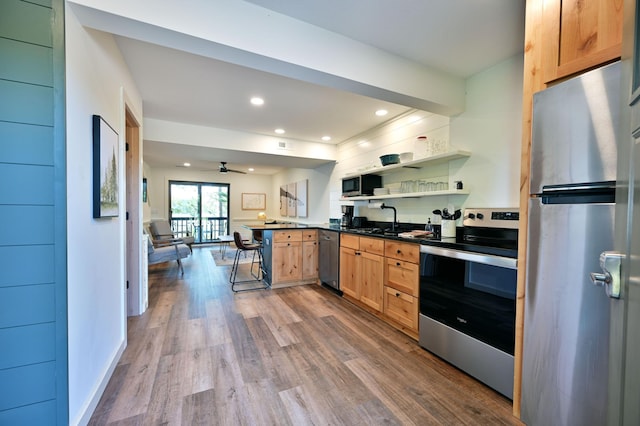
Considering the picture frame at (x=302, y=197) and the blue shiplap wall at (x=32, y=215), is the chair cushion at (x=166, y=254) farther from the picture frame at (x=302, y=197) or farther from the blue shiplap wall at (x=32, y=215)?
the blue shiplap wall at (x=32, y=215)

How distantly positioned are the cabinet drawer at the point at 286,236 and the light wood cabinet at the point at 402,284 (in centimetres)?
170

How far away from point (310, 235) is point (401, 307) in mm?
1976

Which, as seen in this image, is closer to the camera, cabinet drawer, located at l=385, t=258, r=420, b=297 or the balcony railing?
cabinet drawer, located at l=385, t=258, r=420, b=297

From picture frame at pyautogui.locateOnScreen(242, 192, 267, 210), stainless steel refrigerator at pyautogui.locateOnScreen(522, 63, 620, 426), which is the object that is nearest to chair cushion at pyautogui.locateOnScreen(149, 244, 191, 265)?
→ picture frame at pyautogui.locateOnScreen(242, 192, 267, 210)

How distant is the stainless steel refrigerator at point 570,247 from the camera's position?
99cm

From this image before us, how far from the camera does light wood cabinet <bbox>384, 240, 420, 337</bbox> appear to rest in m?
2.35

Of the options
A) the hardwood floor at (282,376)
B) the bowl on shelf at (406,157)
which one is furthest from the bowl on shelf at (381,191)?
the hardwood floor at (282,376)

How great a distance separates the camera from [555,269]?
3.70 feet

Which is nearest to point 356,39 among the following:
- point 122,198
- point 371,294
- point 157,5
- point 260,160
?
point 157,5

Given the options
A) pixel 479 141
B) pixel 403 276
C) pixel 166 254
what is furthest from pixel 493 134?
pixel 166 254

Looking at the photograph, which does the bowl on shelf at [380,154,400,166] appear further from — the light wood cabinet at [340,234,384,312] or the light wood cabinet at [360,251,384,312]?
the light wood cabinet at [360,251,384,312]

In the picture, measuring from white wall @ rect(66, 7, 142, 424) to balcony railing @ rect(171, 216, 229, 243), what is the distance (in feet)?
20.9

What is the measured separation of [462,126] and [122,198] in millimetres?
3249

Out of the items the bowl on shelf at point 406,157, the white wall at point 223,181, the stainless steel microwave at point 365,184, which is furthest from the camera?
the white wall at point 223,181
